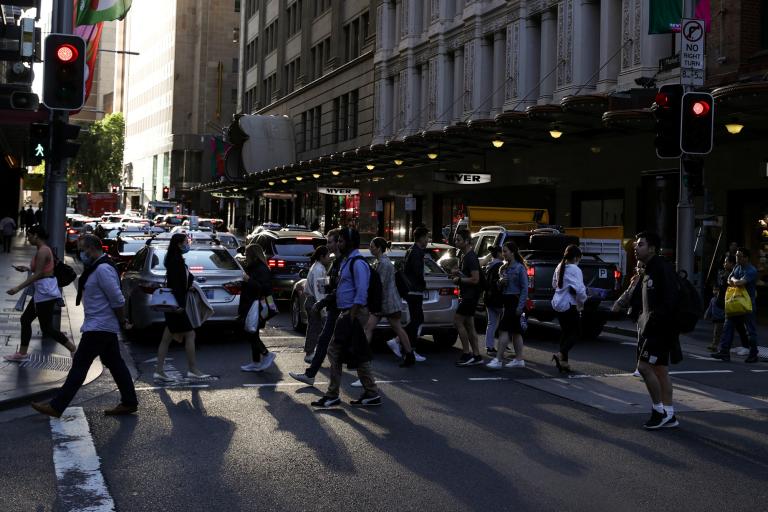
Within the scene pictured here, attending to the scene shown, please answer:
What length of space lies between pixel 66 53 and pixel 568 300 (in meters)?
7.36

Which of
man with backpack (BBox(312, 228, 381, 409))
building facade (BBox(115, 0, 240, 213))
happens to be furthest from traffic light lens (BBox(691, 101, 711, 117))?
building facade (BBox(115, 0, 240, 213))

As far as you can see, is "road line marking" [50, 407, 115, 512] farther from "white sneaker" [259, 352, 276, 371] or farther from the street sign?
the street sign

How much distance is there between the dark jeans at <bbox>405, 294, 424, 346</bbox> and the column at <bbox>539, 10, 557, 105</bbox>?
19.7m

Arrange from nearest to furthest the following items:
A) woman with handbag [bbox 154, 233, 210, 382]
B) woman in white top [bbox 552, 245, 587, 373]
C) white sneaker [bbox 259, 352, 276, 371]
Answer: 1. woman with handbag [bbox 154, 233, 210, 382]
2. white sneaker [bbox 259, 352, 276, 371]
3. woman in white top [bbox 552, 245, 587, 373]

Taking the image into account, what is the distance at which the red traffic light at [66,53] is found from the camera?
42.0 feet

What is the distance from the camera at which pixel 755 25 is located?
76.5 ft

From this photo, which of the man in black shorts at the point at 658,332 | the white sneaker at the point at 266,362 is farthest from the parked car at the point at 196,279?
the man in black shorts at the point at 658,332

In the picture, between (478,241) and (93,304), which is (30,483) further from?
(478,241)

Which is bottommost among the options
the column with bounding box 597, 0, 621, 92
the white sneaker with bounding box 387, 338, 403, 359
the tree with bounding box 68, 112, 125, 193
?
the white sneaker with bounding box 387, 338, 403, 359

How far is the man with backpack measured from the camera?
32.6 ft

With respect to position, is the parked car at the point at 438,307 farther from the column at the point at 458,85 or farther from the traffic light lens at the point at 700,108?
the column at the point at 458,85

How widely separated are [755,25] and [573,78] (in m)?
7.42

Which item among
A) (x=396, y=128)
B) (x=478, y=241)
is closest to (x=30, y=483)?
(x=478, y=241)

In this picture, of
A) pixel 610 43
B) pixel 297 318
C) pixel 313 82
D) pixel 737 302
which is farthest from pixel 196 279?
pixel 313 82
